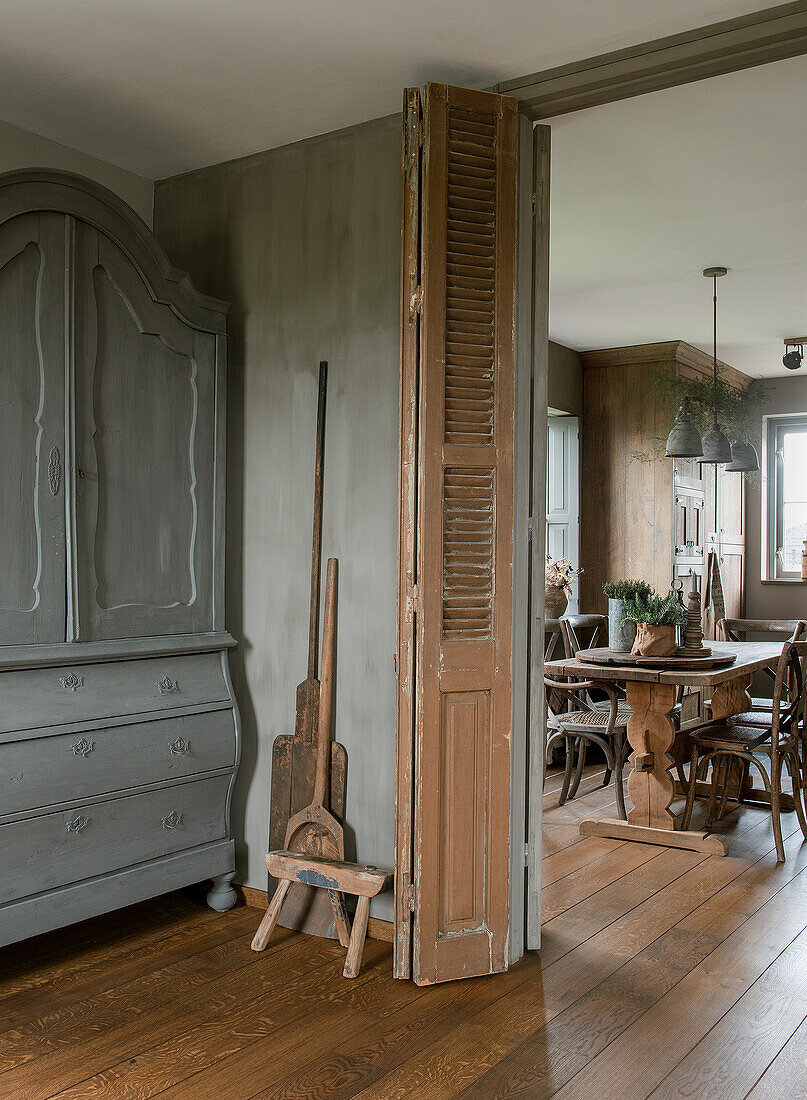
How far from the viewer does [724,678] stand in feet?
13.2

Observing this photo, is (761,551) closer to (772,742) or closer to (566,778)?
(566,778)

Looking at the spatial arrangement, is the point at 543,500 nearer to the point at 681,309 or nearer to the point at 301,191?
the point at 301,191

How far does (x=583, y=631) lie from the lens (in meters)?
6.16

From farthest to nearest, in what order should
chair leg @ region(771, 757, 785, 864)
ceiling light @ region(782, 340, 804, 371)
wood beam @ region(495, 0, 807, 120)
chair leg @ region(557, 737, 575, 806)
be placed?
ceiling light @ region(782, 340, 804, 371) → chair leg @ region(557, 737, 575, 806) → chair leg @ region(771, 757, 785, 864) → wood beam @ region(495, 0, 807, 120)

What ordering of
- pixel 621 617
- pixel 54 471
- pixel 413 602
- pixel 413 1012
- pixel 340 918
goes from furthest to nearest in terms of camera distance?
pixel 621 617 → pixel 340 918 → pixel 54 471 → pixel 413 602 → pixel 413 1012

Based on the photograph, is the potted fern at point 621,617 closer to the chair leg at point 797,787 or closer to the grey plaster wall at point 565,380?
the chair leg at point 797,787

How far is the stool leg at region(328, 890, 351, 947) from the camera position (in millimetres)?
A: 2967

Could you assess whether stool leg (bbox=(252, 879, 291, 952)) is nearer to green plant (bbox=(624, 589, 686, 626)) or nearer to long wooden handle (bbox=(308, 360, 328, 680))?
long wooden handle (bbox=(308, 360, 328, 680))

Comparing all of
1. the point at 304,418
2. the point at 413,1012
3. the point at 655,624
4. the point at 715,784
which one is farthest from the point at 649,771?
the point at 304,418

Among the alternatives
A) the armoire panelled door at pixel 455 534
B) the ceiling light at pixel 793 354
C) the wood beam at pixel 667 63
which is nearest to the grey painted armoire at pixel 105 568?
the armoire panelled door at pixel 455 534

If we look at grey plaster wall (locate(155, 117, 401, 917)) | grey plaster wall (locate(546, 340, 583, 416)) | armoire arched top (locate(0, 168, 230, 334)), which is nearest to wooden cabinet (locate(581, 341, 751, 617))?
grey plaster wall (locate(546, 340, 583, 416))

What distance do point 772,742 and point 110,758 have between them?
9.25 ft

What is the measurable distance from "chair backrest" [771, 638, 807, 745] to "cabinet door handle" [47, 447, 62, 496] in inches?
118

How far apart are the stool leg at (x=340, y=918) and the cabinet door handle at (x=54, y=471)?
1519 mm
